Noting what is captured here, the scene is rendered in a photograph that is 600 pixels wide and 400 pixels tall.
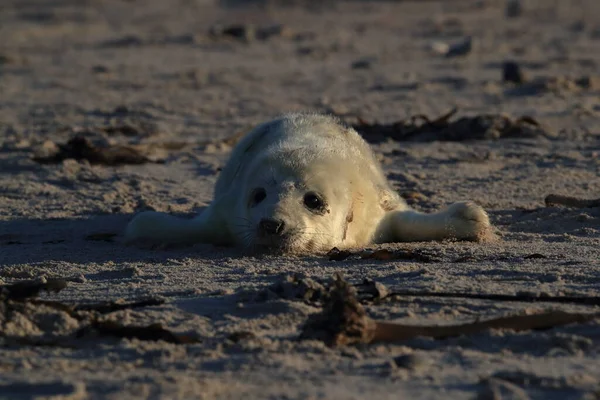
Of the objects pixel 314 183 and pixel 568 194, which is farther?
pixel 568 194

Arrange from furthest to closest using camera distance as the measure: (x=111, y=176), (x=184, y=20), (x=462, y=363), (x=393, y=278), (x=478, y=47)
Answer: (x=184, y=20) < (x=478, y=47) < (x=111, y=176) < (x=393, y=278) < (x=462, y=363)

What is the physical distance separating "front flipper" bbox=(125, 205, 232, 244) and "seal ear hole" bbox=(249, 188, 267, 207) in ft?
0.92

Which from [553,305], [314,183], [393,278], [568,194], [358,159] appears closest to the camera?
[553,305]

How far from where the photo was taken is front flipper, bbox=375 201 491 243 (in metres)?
6.20

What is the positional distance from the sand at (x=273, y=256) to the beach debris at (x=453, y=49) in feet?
0.32

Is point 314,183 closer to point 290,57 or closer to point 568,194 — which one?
point 568,194

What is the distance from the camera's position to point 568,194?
7645 mm

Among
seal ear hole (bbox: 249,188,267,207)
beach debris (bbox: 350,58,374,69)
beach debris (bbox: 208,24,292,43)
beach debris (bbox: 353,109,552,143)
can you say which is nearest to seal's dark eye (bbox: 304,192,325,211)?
seal ear hole (bbox: 249,188,267,207)

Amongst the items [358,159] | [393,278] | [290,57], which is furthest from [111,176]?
[290,57]

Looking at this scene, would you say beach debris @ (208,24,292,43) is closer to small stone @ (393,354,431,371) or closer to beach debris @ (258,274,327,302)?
beach debris @ (258,274,327,302)

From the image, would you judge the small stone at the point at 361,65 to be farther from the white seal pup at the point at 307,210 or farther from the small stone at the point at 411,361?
the small stone at the point at 411,361

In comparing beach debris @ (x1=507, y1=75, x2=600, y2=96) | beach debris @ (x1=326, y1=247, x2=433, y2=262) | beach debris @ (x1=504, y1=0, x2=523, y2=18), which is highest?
beach debris @ (x1=504, y1=0, x2=523, y2=18)

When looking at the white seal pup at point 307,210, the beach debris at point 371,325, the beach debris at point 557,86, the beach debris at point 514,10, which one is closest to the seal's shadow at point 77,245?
the white seal pup at point 307,210

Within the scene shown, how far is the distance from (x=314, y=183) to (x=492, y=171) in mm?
2823
